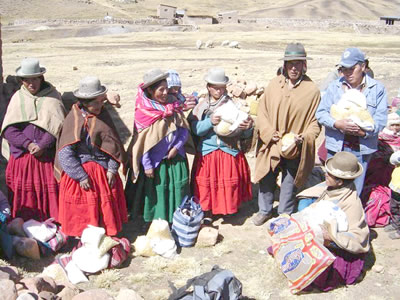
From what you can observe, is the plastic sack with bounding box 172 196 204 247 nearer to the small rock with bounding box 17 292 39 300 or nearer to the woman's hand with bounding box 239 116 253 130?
the woman's hand with bounding box 239 116 253 130

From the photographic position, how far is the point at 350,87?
4754mm

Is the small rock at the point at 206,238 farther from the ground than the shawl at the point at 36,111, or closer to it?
closer to it

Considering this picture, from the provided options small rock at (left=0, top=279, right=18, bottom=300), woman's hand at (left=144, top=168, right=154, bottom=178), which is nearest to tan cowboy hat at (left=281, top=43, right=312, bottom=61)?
woman's hand at (left=144, top=168, right=154, bottom=178)

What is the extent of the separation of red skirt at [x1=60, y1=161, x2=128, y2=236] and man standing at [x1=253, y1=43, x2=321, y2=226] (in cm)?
167

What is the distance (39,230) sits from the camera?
4629 mm

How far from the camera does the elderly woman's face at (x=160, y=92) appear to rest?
4508 mm

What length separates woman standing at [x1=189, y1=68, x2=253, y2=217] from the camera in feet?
16.3

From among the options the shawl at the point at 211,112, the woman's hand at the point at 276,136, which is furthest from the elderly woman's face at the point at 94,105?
the woman's hand at the point at 276,136

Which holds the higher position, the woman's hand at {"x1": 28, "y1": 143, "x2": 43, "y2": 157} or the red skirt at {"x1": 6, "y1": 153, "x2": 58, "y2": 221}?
the woman's hand at {"x1": 28, "y1": 143, "x2": 43, "y2": 157}

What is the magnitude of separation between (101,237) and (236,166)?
68.2 inches

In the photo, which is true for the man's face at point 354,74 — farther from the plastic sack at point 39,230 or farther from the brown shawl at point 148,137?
the plastic sack at point 39,230

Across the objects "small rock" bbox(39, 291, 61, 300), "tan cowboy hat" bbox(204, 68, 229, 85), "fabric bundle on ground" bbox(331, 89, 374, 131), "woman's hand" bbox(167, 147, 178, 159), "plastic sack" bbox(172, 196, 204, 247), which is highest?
"tan cowboy hat" bbox(204, 68, 229, 85)

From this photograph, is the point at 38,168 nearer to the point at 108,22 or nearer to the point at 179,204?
the point at 179,204

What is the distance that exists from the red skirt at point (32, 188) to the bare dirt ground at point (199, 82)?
634 mm
